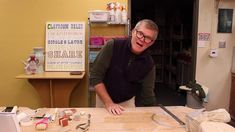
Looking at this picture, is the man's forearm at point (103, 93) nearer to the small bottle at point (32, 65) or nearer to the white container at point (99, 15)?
the white container at point (99, 15)

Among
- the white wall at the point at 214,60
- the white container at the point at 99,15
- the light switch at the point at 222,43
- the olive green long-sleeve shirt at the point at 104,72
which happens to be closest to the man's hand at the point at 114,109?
the olive green long-sleeve shirt at the point at 104,72

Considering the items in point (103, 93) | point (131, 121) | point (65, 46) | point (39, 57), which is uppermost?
point (65, 46)

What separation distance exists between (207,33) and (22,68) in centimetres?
291

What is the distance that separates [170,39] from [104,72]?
5.02 meters

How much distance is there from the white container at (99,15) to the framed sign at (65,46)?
0.98 feet

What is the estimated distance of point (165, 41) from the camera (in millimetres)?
6988

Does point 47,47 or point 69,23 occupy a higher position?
point 69,23

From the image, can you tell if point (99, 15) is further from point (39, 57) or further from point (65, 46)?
point (39, 57)

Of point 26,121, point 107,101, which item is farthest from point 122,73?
point 26,121

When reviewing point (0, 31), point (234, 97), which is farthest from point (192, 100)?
point (0, 31)

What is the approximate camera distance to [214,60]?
405cm

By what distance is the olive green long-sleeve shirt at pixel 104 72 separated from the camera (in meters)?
2.02

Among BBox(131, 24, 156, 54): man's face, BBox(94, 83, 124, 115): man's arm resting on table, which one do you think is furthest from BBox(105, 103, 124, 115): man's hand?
BBox(131, 24, 156, 54): man's face

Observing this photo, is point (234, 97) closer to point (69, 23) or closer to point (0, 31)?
point (69, 23)
